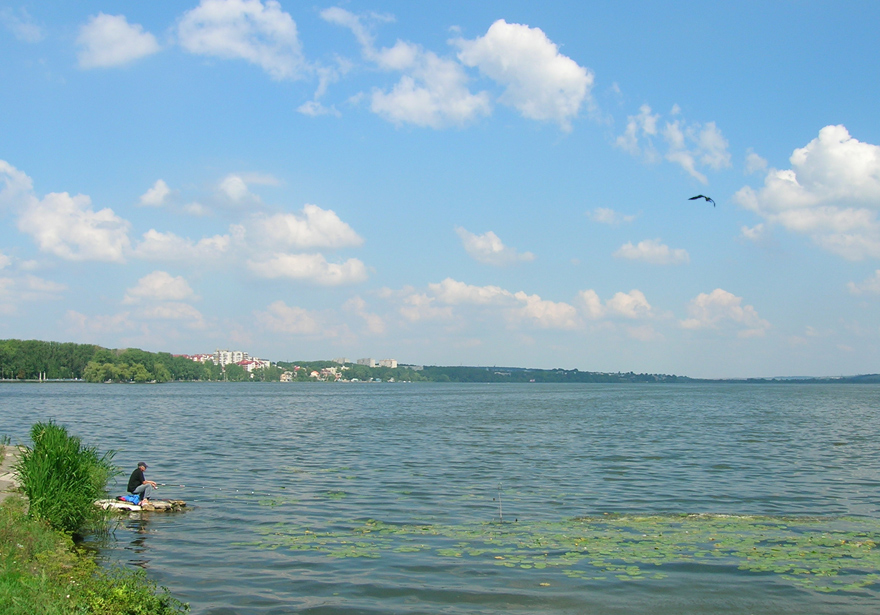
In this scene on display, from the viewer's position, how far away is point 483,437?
55.2 m

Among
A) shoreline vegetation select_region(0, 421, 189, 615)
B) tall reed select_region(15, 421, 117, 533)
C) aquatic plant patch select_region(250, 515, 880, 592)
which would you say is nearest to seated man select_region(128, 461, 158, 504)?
shoreline vegetation select_region(0, 421, 189, 615)

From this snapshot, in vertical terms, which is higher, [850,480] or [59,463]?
[59,463]

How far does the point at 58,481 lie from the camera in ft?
61.6

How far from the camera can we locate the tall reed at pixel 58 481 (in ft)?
60.6

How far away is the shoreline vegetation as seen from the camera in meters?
11.5

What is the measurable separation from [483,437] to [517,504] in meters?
28.9

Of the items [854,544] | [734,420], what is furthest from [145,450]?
[734,420]

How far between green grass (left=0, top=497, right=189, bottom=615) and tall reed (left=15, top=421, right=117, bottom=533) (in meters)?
0.81

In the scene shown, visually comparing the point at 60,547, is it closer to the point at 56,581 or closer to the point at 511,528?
the point at 56,581

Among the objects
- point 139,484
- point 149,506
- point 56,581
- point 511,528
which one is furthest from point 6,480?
point 511,528

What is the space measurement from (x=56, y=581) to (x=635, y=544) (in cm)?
1472

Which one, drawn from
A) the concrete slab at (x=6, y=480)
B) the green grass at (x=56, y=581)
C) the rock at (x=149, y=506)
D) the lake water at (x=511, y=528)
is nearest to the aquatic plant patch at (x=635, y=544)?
the lake water at (x=511, y=528)

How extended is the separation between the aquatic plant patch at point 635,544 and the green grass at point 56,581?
5544 millimetres

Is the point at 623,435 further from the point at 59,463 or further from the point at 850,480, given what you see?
the point at 59,463
